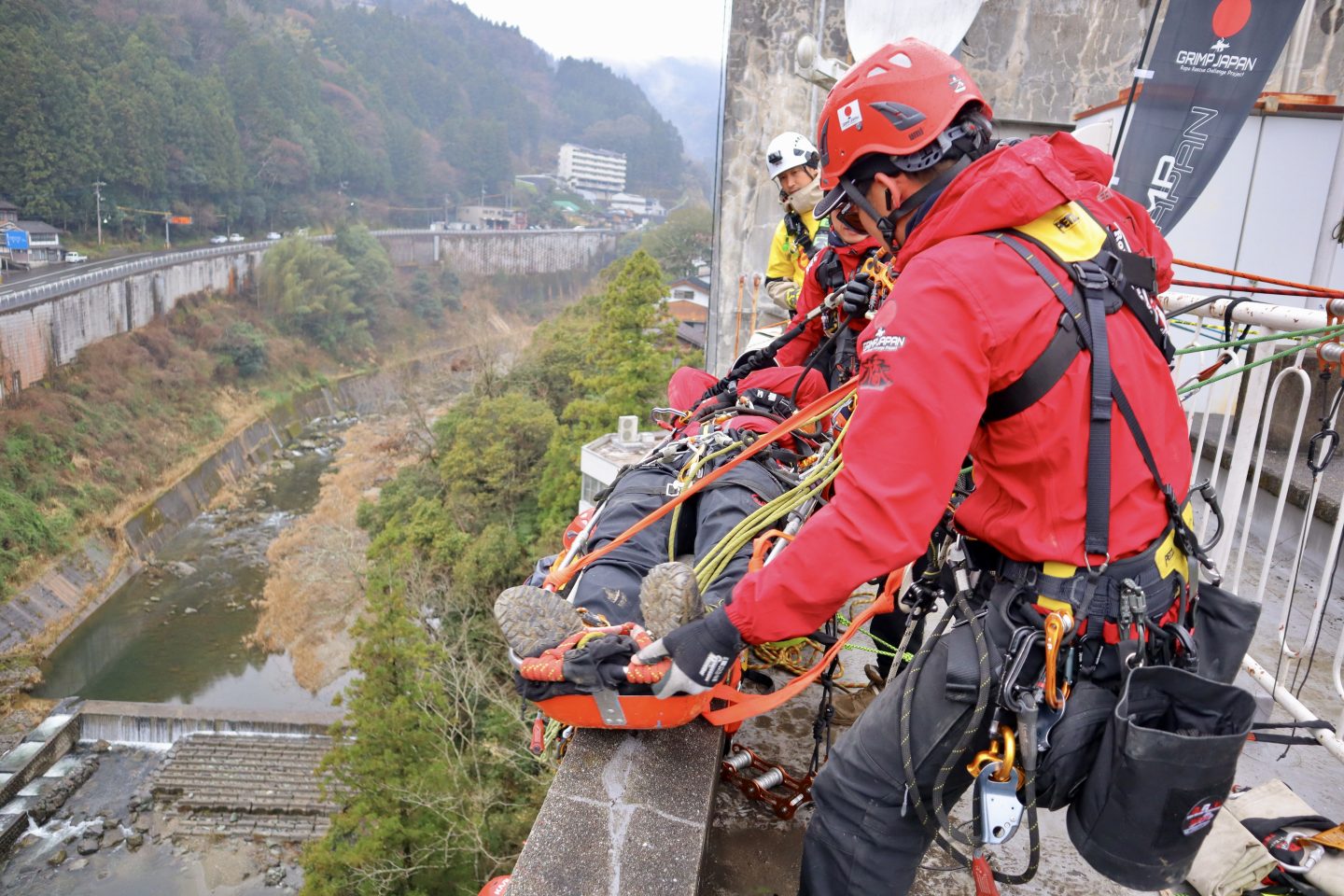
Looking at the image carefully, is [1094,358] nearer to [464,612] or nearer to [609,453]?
[609,453]

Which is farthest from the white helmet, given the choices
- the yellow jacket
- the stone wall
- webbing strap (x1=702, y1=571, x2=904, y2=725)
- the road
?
the road

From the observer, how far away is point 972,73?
12.5 m

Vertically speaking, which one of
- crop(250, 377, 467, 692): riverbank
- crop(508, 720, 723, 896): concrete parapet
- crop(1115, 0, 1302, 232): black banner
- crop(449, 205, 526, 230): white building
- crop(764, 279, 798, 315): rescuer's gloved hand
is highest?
crop(1115, 0, 1302, 232): black banner

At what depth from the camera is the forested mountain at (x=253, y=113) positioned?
51188mm

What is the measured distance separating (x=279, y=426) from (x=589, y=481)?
32.5m

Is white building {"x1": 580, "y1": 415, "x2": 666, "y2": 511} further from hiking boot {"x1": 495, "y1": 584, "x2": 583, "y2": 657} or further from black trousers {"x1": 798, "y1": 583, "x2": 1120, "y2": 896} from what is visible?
black trousers {"x1": 798, "y1": 583, "x2": 1120, "y2": 896}

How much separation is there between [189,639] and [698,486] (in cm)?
3171

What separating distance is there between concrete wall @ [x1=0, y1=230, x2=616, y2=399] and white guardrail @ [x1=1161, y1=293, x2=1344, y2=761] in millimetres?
42420

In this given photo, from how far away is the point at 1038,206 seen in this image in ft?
6.57

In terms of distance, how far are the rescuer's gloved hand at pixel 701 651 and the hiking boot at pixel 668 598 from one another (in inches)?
11.5

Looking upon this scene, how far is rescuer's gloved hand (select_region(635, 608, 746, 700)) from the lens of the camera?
228cm

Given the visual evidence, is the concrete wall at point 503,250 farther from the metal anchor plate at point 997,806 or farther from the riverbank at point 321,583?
the metal anchor plate at point 997,806

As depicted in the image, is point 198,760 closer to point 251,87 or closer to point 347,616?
point 347,616

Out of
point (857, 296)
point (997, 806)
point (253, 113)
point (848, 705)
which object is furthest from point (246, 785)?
point (253, 113)
